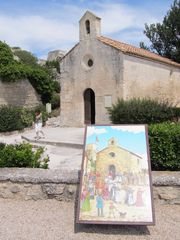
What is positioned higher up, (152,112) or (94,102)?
(94,102)

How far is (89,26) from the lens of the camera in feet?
60.8

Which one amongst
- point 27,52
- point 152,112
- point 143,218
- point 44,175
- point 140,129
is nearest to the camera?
point 143,218

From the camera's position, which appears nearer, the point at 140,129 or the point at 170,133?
the point at 140,129

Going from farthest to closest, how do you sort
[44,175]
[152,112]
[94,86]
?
[94,86]
[152,112]
[44,175]

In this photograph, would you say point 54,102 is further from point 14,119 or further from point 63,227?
point 63,227

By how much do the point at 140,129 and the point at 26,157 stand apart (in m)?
2.51

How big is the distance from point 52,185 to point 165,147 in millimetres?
2454

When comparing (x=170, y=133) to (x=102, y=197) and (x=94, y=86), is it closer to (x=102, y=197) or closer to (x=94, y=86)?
(x=102, y=197)

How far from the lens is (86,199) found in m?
4.19

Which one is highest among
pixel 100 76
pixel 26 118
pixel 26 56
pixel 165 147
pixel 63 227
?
pixel 26 56

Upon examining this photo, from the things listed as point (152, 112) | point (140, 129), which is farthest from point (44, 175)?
point (152, 112)

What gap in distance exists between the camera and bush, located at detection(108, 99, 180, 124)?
498 inches

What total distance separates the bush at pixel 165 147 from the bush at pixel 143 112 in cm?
651

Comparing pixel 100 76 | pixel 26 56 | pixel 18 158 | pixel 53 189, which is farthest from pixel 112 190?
pixel 26 56
